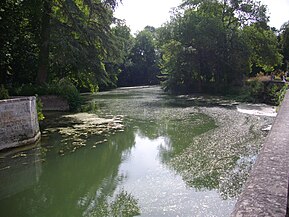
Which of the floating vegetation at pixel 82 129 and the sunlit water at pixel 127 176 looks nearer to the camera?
the sunlit water at pixel 127 176

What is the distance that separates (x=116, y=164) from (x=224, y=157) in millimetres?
2876

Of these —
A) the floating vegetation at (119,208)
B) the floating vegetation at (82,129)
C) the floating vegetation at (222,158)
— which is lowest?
the floating vegetation at (119,208)

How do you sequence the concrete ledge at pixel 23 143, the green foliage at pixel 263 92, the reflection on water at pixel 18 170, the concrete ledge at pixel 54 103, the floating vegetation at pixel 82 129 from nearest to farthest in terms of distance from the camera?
the reflection on water at pixel 18 170 → the concrete ledge at pixel 23 143 → the floating vegetation at pixel 82 129 → the concrete ledge at pixel 54 103 → the green foliage at pixel 263 92

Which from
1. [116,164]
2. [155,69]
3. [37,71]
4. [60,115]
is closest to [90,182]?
[116,164]

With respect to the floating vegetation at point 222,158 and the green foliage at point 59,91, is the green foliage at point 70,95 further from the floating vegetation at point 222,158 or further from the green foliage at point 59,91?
the floating vegetation at point 222,158

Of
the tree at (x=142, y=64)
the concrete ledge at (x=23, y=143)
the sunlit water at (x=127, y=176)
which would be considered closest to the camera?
the sunlit water at (x=127, y=176)

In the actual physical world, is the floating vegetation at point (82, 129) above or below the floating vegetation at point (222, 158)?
above

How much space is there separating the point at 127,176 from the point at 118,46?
13255mm

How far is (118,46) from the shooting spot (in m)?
19.1

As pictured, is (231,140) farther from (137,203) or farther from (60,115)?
(60,115)

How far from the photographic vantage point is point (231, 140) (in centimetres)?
988

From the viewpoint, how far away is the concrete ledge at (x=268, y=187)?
125 centimetres

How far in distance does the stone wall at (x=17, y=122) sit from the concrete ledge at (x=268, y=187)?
8.22 m

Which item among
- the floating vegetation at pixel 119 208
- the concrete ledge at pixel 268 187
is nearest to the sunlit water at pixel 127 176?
the floating vegetation at pixel 119 208
